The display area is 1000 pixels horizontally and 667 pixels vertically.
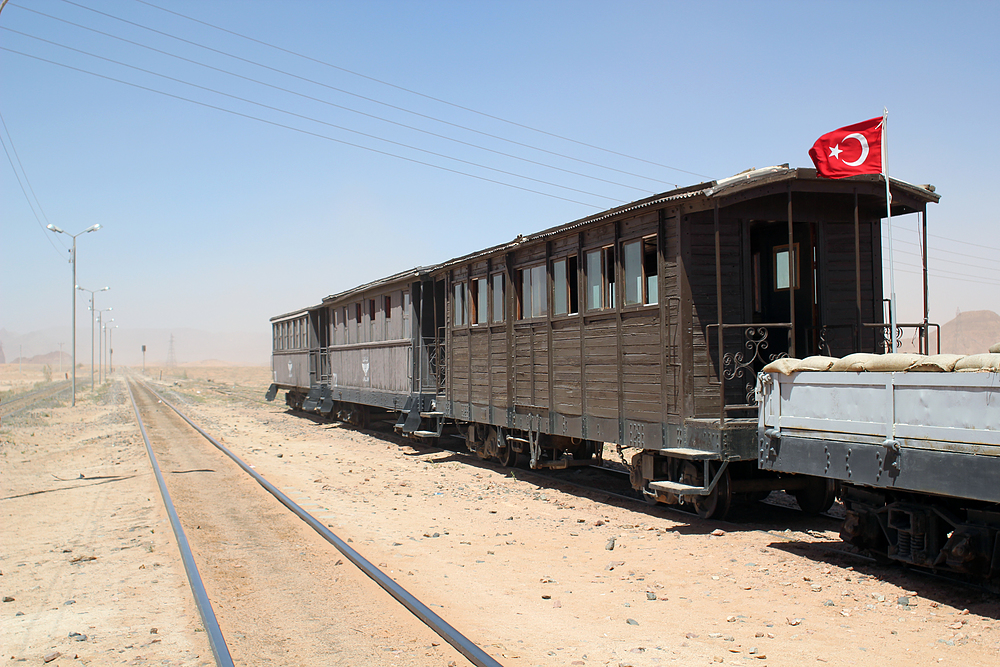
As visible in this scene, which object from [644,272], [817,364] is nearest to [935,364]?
[817,364]

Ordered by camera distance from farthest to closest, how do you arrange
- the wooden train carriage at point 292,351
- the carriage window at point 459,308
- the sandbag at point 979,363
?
1. the wooden train carriage at point 292,351
2. the carriage window at point 459,308
3. the sandbag at point 979,363

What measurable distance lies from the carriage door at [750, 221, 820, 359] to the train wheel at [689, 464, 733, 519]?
1.74 m

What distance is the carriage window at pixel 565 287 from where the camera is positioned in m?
10.9

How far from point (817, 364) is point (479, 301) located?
8.26 meters

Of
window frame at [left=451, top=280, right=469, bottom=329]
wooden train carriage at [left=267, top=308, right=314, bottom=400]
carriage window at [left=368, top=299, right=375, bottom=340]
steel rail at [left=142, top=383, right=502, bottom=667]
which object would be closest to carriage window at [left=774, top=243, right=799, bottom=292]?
steel rail at [left=142, top=383, right=502, bottom=667]

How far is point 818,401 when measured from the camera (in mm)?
6652

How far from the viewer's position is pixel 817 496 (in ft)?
29.2

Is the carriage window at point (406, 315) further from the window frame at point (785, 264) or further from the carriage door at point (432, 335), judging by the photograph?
the window frame at point (785, 264)

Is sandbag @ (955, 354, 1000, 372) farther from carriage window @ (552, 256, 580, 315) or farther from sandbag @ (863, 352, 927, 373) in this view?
carriage window @ (552, 256, 580, 315)

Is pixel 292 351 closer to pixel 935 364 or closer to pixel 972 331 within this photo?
pixel 935 364

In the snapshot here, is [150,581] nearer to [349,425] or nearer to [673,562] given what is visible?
[673,562]

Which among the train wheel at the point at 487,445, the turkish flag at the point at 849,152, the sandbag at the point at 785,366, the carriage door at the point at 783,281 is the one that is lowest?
the train wheel at the point at 487,445

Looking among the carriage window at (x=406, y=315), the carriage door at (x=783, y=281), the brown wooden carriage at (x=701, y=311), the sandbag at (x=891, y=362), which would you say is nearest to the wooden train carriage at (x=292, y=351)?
the carriage window at (x=406, y=315)

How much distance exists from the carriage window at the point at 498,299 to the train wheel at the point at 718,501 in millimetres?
5322
